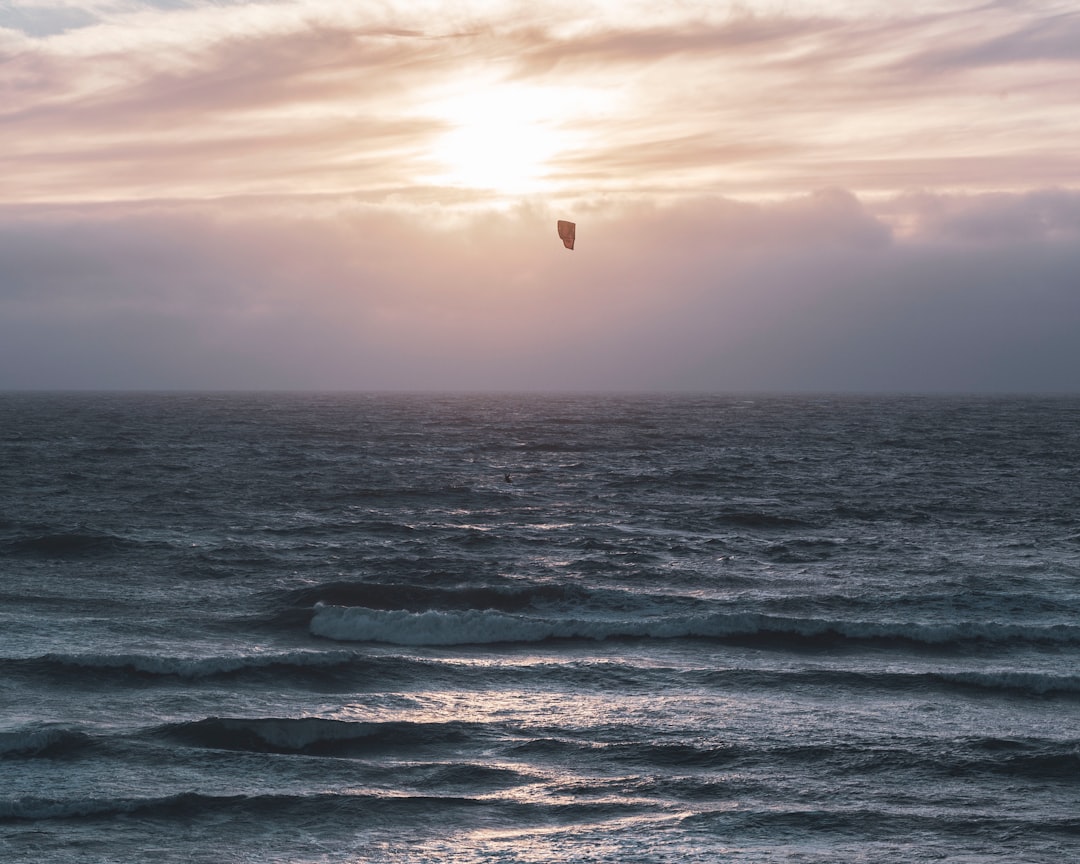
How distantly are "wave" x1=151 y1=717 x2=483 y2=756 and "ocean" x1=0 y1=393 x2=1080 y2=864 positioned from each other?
6 cm

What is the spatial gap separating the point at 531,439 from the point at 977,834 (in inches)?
3974

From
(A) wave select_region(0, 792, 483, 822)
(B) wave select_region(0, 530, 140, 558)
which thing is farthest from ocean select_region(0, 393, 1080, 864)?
(B) wave select_region(0, 530, 140, 558)

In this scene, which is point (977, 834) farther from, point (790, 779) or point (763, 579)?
point (763, 579)

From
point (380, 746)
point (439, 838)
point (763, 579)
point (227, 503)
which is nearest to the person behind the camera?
point (439, 838)

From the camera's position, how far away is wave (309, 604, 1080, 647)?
989 inches

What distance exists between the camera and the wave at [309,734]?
1711cm

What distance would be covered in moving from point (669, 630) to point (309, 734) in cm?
1072

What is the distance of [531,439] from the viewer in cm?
11419

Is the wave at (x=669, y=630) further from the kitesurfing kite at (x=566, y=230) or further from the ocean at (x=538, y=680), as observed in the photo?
the kitesurfing kite at (x=566, y=230)

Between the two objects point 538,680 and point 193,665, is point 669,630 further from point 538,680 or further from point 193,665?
point 193,665

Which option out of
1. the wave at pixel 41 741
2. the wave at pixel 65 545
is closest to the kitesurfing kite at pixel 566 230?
the wave at pixel 41 741

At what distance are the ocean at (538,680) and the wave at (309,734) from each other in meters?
0.06

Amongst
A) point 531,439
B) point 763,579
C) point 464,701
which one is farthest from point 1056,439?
point 464,701

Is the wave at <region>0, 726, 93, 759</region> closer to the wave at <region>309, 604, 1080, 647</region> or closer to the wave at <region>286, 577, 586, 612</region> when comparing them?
the wave at <region>309, 604, 1080, 647</region>
